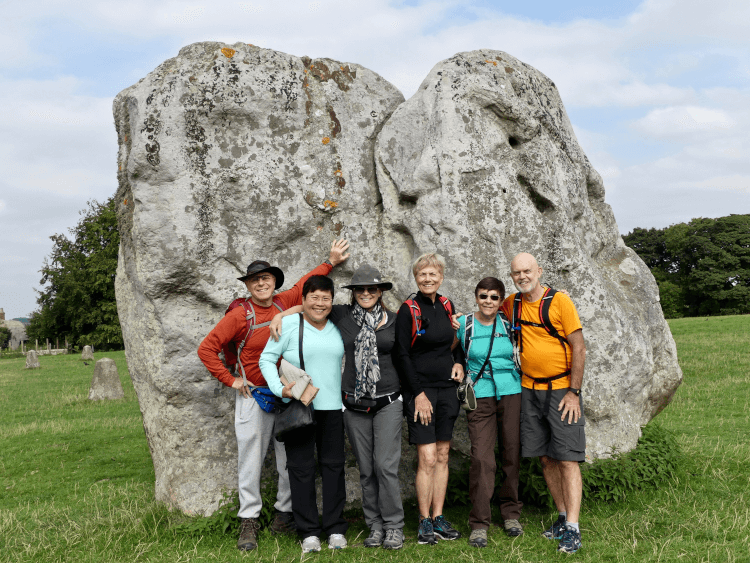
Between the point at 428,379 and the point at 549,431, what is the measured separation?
1.33 m

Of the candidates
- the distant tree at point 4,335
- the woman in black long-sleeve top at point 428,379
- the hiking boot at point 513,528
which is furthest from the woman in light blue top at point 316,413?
the distant tree at point 4,335

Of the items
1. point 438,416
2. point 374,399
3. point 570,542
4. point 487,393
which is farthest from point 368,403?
point 570,542

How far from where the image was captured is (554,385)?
5.73 m

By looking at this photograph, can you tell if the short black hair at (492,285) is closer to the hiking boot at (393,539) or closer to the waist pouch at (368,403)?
the waist pouch at (368,403)

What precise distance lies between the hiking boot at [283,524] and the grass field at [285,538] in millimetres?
133

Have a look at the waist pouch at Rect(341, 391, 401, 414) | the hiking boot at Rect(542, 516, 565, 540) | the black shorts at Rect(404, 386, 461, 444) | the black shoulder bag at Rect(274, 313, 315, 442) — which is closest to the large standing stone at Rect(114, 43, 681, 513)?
the hiking boot at Rect(542, 516, 565, 540)

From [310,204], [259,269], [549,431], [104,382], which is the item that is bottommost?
[104,382]

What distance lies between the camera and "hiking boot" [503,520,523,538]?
6031mm

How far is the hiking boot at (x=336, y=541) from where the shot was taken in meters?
5.86

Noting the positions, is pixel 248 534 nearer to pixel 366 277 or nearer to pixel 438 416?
pixel 438 416

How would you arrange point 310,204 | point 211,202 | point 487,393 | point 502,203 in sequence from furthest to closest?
point 310,204 < point 211,202 < point 502,203 < point 487,393

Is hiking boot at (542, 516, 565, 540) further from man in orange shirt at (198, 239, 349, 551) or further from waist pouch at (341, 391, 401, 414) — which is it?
man in orange shirt at (198, 239, 349, 551)

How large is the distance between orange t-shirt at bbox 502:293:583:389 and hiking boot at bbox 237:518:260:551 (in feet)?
10.6

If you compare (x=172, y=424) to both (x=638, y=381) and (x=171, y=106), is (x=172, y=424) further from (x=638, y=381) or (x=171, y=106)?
(x=638, y=381)
